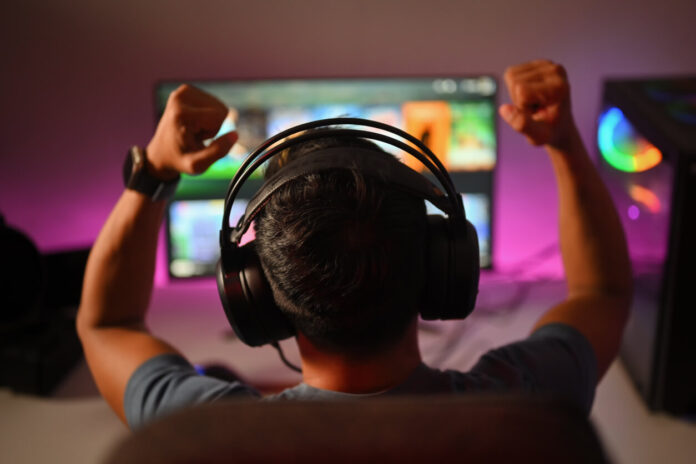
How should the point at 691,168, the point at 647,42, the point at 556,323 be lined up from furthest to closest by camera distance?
the point at 647,42
the point at 691,168
the point at 556,323

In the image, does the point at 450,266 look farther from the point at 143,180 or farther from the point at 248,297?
the point at 143,180

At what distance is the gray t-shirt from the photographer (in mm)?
617

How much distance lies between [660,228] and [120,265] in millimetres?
868

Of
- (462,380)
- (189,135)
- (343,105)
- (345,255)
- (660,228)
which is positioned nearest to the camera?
(345,255)

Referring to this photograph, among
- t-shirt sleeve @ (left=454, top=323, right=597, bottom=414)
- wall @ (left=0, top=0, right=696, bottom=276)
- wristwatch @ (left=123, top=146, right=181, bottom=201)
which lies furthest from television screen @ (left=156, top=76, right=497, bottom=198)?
t-shirt sleeve @ (left=454, top=323, right=597, bottom=414)

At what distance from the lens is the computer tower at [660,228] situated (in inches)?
38.7

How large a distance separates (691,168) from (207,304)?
1.09 m

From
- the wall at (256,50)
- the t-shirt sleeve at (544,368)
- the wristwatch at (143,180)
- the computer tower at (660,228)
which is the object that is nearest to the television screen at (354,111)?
the wall at (256,50)

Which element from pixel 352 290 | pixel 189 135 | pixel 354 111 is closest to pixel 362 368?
pixel 352 290

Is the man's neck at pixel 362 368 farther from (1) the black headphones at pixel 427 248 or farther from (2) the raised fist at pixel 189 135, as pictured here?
(2) the raised fist at pixel 189 135

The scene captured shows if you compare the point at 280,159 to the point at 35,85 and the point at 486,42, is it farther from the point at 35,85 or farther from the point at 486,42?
the point at 35,85

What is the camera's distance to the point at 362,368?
59cm

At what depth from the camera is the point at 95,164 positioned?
156 centimetres

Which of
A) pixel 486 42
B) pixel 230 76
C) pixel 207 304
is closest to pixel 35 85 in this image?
pixel 230 76
